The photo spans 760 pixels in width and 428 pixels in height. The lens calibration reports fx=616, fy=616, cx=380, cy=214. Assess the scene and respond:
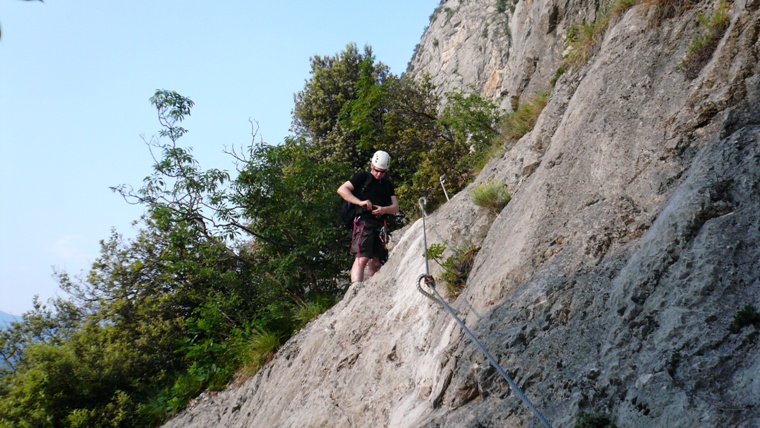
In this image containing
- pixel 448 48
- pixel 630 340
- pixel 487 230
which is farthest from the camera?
pixel 448 48

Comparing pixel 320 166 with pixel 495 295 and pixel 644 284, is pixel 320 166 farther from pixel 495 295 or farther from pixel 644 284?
pixel 644 284

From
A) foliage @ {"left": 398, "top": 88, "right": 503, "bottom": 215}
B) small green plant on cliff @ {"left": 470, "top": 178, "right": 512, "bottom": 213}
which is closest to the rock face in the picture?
small green plant on cliff @ {"left": 470, "top": 178, "right": 512, "bottom": 213}

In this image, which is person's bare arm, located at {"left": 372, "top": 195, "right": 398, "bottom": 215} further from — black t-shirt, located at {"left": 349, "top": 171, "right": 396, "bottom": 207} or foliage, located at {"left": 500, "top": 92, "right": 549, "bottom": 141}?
foliage, located at {"left": 500, "top": 92, "right": 549, "bottom": 141}

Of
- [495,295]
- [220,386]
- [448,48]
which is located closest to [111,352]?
[220,386]

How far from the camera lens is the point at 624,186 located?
4938mm

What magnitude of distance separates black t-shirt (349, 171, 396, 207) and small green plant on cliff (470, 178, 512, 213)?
1.76m

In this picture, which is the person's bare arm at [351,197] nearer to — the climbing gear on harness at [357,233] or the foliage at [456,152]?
the climbing gear on harness at [357,233]

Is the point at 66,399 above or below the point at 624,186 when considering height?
above

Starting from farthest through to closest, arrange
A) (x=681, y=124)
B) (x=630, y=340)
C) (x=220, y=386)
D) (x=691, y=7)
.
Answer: (x=220, y=386) < (x=691, y=7) < (x=681, y=124) < (x=630, y=340)

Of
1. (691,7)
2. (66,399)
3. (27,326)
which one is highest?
→ (27,326)

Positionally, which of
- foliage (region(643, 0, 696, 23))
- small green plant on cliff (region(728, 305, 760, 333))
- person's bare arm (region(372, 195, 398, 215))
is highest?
person's bare arm (region(372, 195, 398, 215))

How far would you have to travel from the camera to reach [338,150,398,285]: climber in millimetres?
8594

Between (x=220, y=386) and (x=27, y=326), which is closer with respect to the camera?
(x=220, y=386)

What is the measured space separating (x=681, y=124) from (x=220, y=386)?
309 inches
